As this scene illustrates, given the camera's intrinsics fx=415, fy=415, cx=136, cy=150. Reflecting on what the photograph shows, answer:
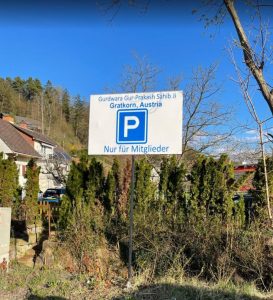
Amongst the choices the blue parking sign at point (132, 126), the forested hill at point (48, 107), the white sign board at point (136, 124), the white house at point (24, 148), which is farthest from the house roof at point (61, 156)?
the blue parking sign at point (132, 126)

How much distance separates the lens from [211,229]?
7.23 metres

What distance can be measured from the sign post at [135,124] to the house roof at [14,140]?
32965mm

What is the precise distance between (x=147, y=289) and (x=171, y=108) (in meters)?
2.62

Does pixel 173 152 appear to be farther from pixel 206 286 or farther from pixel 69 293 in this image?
pixel 69 293

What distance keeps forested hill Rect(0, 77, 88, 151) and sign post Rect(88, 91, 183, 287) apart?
207 feet

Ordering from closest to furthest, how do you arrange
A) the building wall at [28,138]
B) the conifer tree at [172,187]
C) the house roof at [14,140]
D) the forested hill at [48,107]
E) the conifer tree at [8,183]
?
the conifer tree at [172,187]
the conifer tree at [8,183]
the house roof at [14,140]
the building wall at [28,138]
the forested hill at [48,107]

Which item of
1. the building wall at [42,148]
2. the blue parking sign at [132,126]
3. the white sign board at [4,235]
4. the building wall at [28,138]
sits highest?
the building wall at [28,138]

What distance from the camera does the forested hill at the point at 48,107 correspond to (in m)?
78.1

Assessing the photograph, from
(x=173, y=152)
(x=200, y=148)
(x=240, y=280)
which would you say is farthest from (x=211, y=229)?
(x=200, y=148)

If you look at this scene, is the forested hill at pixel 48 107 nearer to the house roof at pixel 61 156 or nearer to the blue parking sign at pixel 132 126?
the house roof at pixel 61 156

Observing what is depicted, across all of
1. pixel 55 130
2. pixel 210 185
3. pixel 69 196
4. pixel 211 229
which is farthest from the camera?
pixel 55 130

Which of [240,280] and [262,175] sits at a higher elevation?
[262,175]

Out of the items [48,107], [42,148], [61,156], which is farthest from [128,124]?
[48,107]

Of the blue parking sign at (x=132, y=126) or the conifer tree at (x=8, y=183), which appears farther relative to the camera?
the conifer tree at (x=8, y=183)
